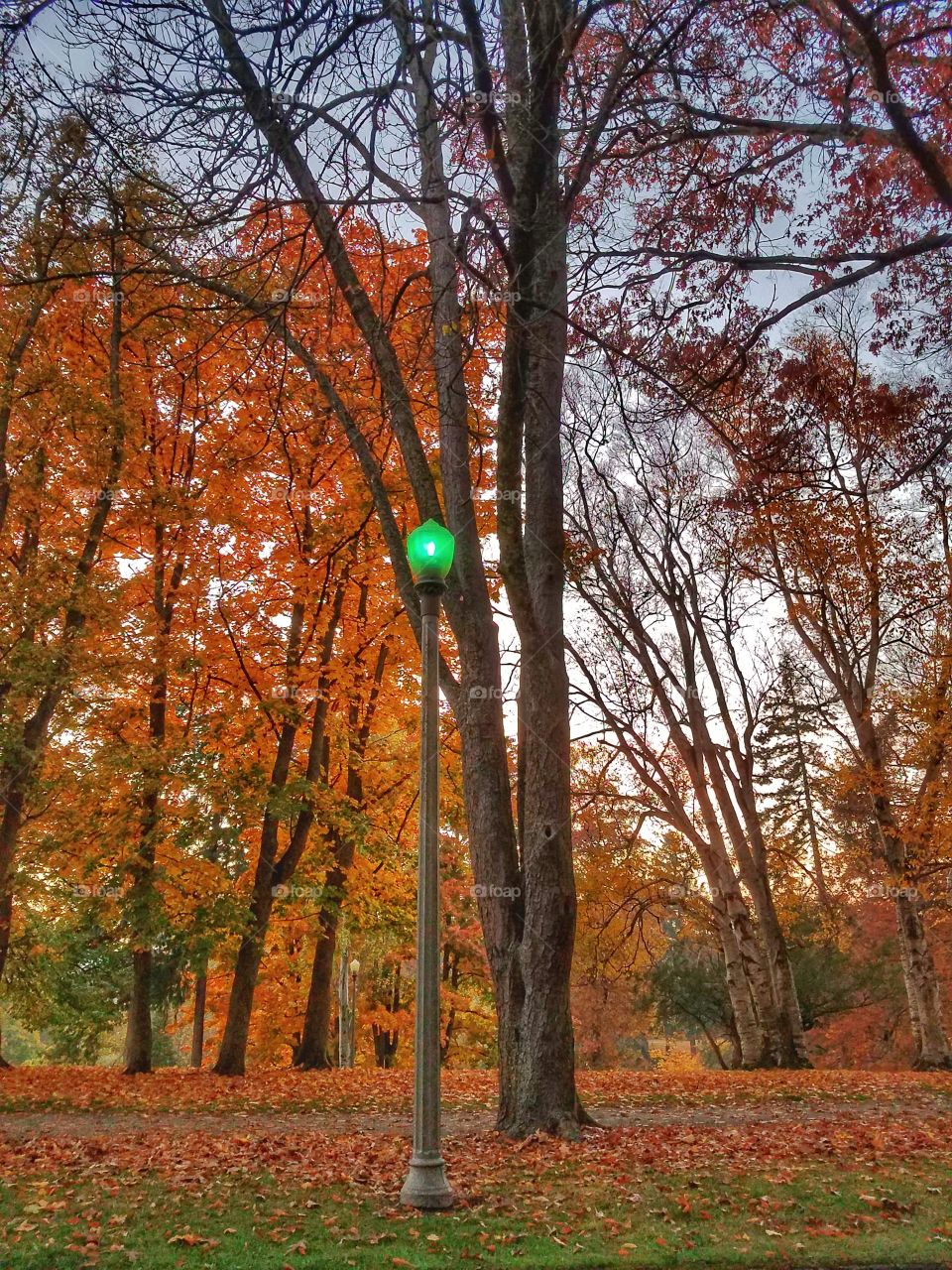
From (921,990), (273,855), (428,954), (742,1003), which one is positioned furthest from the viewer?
(742,1003)

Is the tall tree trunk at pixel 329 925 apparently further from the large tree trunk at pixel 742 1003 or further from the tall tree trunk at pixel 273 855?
the large tree trunk at pixel 742 1003

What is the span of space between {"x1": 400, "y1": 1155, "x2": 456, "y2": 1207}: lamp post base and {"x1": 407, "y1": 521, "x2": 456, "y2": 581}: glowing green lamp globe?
11.5 ft

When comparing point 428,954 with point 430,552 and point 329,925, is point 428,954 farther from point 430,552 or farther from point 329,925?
point 329,925

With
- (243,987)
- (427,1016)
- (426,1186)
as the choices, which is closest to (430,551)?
(427,1016)

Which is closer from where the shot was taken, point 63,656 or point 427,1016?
point 427,1016

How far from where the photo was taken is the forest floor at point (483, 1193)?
174 inches

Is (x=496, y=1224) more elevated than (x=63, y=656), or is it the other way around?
(x=63, y=656)

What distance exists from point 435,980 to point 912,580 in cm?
1220

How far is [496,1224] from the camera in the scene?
15.9ft

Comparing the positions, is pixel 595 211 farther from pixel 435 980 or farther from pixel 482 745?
pixel 435 980

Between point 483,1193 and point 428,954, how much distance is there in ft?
4.92

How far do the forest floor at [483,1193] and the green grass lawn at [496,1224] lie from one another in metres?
0.01

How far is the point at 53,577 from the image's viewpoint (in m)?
12.3

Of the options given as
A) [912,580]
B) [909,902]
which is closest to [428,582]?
[912,580]
